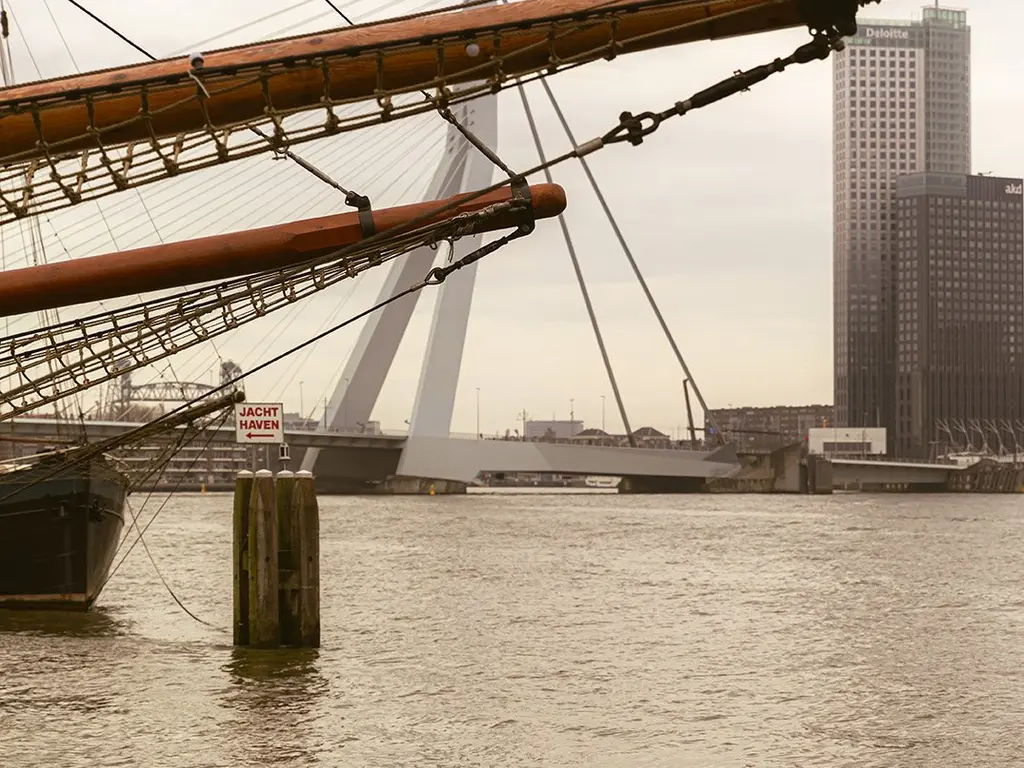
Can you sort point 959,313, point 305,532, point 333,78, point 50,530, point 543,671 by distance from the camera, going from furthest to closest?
point 959,313 → point 50,530 → point 543,671 → point 305,532 → point 333,78

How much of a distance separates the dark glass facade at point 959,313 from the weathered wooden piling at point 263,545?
169 metres

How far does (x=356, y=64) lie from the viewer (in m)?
7.93

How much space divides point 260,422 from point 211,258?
723 centimetres

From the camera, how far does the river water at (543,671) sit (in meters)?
11.9

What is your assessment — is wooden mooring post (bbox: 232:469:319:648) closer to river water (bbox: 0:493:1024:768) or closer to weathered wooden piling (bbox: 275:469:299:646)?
weathered wooden piling (bbox: 275:469:299:646)

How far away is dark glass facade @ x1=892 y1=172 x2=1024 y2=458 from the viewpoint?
18162 centimetres

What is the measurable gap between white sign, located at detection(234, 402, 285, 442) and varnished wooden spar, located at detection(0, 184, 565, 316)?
20.8 feet

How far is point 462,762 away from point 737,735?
2.39 m

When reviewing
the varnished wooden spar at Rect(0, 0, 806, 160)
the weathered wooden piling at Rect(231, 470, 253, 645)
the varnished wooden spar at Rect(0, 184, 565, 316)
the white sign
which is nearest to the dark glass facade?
the white sign

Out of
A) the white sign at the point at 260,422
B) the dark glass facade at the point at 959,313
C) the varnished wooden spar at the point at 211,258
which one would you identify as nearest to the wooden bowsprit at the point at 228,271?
the varnished wooden spar at the point at 211,258

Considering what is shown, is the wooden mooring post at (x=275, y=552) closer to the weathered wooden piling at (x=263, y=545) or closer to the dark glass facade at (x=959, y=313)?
the weathered wooden piling at (x=263, y=545)

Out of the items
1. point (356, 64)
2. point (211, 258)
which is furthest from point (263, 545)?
point (356, 64)

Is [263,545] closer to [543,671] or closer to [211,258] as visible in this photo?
[543,671]

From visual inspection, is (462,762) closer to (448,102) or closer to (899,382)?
(448,102)
